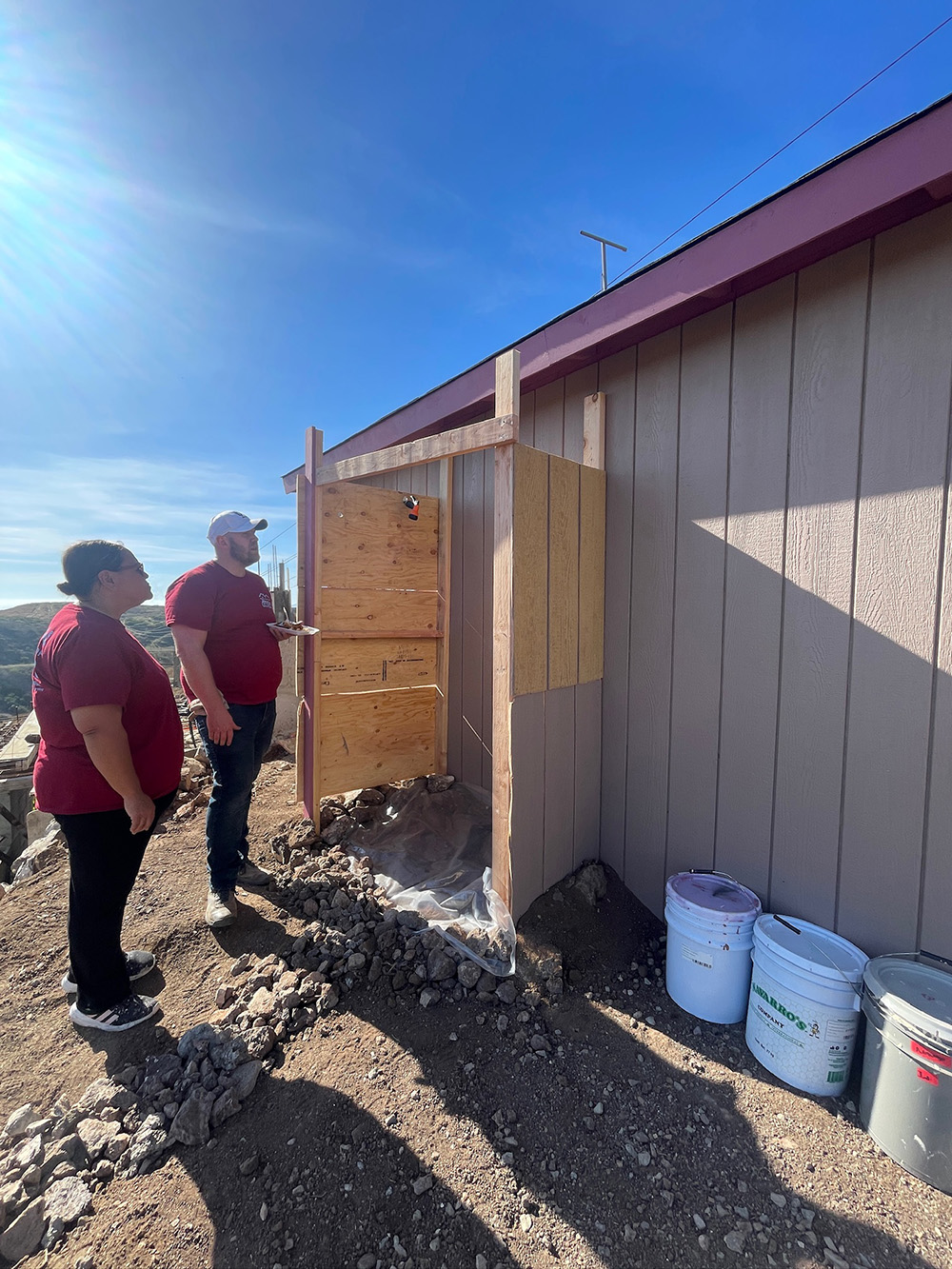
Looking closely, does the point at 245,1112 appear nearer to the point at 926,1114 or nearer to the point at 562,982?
the point at 562,982

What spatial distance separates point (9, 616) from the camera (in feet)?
92.5

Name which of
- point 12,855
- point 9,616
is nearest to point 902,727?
point 12,855

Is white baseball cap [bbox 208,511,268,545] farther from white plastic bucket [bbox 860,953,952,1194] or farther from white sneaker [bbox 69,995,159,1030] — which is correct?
white plastic bucket [bbox 860,953,952,1194]

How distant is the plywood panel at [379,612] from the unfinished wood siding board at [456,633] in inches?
6.2

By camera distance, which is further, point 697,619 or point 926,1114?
point 697,619

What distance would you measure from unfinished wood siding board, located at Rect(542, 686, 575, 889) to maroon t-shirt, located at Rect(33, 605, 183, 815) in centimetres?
153

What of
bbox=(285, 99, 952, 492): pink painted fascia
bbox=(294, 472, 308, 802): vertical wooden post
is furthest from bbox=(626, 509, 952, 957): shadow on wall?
bbox=(294, 472, 308, 802): vertical wooden post

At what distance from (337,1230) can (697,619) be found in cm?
223

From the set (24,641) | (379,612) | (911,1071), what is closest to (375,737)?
(379,612)

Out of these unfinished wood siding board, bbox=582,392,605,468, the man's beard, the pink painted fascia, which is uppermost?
the pink painted fascia

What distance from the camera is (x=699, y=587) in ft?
7.70

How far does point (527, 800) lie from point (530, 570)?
96 centimetres

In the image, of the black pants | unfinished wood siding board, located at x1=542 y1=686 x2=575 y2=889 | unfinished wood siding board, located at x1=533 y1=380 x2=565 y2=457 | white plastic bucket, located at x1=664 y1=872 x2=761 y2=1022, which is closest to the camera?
the black pants

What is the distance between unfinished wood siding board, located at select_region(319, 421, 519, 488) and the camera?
2.08 metres
